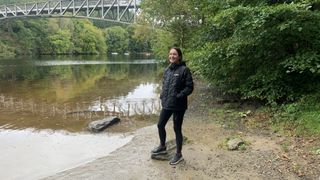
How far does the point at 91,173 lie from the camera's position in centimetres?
692

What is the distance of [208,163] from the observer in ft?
23.5

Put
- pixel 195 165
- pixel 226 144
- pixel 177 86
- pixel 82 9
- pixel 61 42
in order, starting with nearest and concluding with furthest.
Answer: pixel 177 86 → pixel 195 165 → pixel 226 144 → pixel 82 9 → pixel 61 42

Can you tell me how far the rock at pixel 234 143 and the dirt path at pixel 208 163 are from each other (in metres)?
0.17

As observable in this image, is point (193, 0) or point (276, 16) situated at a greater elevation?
point (193, 0)

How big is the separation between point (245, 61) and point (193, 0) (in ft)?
15.9

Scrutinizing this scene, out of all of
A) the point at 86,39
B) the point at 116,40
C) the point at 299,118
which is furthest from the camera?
the point at 116,40

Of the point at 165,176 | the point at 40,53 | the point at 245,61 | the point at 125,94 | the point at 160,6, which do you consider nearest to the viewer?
the point at 165,176

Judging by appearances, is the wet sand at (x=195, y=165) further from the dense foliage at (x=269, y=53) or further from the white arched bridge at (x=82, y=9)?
the white arched bridge at (x=82, y=9)

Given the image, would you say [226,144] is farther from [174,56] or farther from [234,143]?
[174,56]

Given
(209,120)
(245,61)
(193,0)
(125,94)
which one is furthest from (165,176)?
(125,94)

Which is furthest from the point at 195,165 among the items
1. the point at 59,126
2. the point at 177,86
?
the point at 59,126

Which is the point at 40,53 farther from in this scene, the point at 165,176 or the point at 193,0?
the point at 165,176

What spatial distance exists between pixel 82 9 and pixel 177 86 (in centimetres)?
6433

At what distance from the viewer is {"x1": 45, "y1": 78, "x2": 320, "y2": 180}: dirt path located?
6.55m
